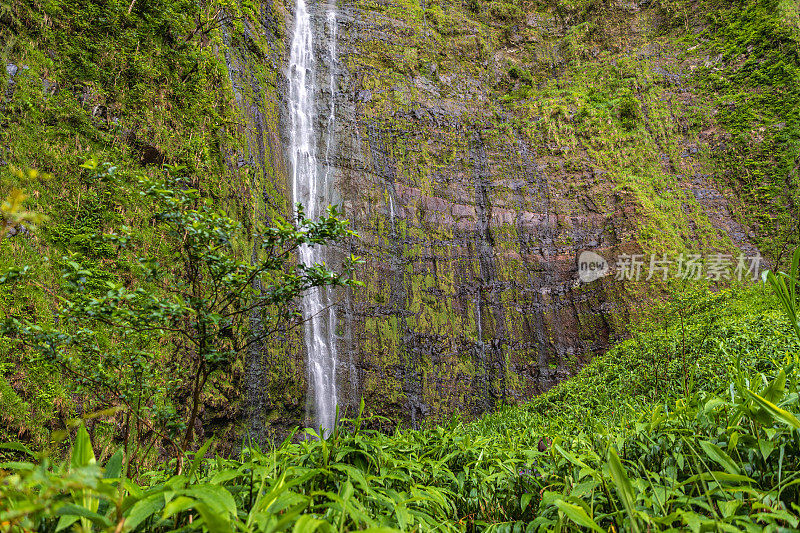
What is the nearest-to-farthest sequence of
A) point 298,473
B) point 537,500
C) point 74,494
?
1. point 74,494
2. point 298,473
3. point 537,500

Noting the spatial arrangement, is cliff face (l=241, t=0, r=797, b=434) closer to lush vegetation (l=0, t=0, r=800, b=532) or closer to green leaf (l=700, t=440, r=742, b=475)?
lush vegetation (l=0, t=0, r=800, b=532)

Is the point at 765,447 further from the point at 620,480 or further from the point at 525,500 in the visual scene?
the point at 525,500

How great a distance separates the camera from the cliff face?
11.9m

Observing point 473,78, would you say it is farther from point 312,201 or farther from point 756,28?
point 756,28

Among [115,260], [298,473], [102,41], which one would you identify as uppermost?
[102,41]

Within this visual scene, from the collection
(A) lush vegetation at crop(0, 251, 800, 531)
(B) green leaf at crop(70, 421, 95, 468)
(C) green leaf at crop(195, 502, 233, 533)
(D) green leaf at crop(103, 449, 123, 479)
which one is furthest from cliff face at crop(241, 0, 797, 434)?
(C) green leaf at crop(195, 502, 233, 533)

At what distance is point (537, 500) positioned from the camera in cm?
172

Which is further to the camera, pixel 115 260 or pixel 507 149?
pixel 507 149

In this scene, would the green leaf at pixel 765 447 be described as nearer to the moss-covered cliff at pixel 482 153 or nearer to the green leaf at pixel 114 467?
the green leaf at pixel 114 467

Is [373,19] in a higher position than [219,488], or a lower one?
higher

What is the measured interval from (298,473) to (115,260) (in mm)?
5206

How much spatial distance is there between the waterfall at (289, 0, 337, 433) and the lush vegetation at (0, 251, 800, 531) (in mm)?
7355

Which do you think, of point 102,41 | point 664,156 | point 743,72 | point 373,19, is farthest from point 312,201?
point 743,72

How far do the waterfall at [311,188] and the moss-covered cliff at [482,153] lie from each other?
0.44m
